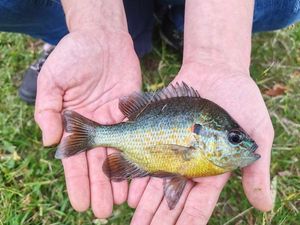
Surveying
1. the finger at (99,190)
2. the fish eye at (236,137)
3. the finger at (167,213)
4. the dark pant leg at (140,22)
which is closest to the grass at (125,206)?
the dark pant leg at (140,22)

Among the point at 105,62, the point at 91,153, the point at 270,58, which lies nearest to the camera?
the point at 91,153

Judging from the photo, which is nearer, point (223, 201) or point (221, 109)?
point (221, 109)

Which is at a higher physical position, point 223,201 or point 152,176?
point 152,176

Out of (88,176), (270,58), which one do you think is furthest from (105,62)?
(270,58)

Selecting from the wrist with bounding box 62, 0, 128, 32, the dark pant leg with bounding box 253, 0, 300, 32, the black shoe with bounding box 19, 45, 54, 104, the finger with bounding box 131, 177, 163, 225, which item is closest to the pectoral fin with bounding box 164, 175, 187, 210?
the finger with bounding box 131, 177, 163, 225

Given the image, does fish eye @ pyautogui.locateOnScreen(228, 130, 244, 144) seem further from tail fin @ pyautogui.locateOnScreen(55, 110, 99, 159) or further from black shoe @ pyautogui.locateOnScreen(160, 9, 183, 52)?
black shoe @ pyautogui.locateOnScreen(160, 9, 183, 52)

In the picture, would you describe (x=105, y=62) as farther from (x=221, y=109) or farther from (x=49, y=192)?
(x=49, y=192)
